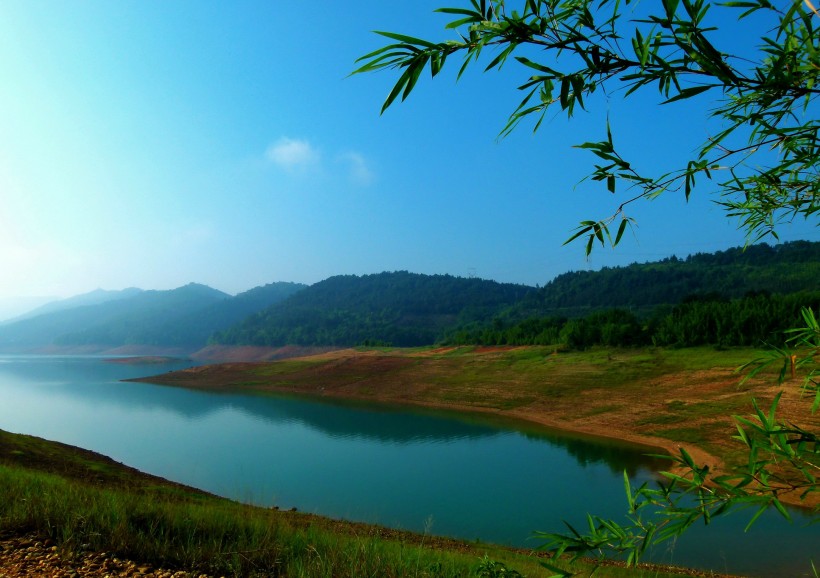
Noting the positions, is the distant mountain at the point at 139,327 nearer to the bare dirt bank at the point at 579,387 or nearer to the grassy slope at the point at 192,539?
the bare dirt bank at the point at 579,387

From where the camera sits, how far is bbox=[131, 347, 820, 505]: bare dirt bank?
65.8 ft

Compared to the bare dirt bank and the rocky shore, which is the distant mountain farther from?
the rocky shore

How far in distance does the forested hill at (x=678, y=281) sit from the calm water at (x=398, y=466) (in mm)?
56857

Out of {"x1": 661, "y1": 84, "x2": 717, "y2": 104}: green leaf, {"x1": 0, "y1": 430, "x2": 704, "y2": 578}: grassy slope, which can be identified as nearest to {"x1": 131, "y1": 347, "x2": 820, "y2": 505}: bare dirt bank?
{"x1": 0, "y1": 430, "x2": 704, "y2": 578}: grassy slope

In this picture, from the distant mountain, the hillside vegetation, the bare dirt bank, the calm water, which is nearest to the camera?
the calm water

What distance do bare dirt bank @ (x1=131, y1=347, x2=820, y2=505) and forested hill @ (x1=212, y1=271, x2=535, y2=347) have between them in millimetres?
35478

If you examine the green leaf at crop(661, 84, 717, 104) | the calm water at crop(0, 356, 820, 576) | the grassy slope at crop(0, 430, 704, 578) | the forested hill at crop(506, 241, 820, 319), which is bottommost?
the calm water at crop(0, 356, 820, 576)

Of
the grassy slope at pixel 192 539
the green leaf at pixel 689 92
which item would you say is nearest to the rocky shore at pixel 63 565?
the grassy slope at pixel 192 539

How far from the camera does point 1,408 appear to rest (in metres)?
32.0

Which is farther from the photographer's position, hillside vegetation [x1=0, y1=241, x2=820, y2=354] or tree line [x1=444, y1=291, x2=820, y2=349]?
hillside vegetation [x1=0, y1=241, x2=820, y2=354]

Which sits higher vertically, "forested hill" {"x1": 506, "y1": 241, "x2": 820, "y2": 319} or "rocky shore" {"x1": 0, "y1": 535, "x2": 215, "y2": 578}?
"forested hill" {"x1": 506, "y1": 241, "x2": 820, "y2": 319}

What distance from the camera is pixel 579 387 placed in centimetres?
2858

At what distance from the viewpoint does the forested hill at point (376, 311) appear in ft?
314

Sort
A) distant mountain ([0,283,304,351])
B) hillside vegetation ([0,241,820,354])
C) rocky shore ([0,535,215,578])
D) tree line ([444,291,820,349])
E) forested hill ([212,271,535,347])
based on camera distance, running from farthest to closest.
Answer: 1. distant mountain ([0,283,304,351])
2. forested hill ([212,271,535,347])
3. hillside vegetation ([0,241,820,354])
4. tree line ([444,291,820,349])
5. rocky shore ([0,535,215,578])
